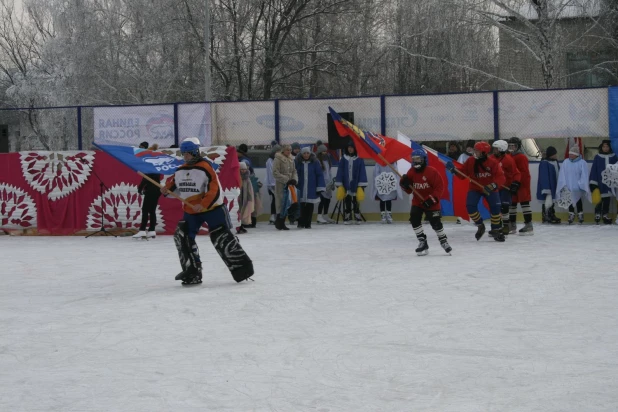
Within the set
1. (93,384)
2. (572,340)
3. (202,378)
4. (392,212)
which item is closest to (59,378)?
(93,384)

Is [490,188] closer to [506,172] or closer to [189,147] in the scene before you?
[506,172]

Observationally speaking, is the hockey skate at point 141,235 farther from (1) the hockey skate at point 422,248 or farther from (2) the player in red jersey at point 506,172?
(2) the player in red jersey at point 506,172

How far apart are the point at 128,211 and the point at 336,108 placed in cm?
522

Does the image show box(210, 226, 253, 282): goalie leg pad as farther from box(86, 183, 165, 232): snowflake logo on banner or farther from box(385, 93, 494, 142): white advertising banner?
box(385, 93, 494, 142): white advertising banner

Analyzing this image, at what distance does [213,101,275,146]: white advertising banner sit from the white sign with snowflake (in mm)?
2699

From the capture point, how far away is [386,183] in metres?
19.9

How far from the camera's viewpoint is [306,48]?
36.9 metres

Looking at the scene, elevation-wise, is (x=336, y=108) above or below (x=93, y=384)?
above

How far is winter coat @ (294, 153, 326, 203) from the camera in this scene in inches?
762

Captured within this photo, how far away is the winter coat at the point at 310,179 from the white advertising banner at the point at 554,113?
383 centimetres

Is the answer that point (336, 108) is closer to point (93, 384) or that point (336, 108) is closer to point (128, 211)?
point (128, 211)

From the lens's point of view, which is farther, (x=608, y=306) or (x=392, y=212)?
(x=392, y=212)

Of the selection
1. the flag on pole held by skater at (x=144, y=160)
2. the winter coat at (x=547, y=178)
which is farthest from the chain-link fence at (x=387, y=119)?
the flag on pole held by skater at (x=144, y=160)

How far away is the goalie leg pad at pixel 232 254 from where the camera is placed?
11.1 meters
